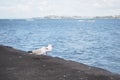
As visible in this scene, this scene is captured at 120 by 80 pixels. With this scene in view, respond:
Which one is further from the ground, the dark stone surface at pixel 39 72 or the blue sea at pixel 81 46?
the dark stone surface at pixel 39 72

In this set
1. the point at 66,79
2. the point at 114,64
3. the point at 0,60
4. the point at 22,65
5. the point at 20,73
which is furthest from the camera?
the point at 114,64

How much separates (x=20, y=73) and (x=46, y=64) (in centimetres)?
264

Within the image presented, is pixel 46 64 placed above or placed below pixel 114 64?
above

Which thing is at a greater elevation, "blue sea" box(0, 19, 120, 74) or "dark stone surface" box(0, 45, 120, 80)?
"dark stone surface" box(0, 45, 120, 80)

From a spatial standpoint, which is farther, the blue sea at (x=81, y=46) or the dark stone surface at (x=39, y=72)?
the blue sea at (x=81, y=46)

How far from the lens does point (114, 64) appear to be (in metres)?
24.2

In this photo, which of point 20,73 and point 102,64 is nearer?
point 20,73

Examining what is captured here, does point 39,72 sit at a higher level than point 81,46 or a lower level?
higher

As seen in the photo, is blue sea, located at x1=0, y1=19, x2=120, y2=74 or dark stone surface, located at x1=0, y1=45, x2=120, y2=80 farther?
blue sea, located at x1=0, y1=19, x2=120, y2=74

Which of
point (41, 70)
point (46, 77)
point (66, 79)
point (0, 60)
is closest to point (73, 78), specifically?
point (66, 79)

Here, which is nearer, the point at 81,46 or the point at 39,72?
the point at 39,72

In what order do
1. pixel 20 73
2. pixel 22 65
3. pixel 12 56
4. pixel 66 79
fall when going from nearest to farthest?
pixel 66 79 < pixel 20 73 < pixel 22 65 < pixel 12 56

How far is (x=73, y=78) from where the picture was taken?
12.4 metres

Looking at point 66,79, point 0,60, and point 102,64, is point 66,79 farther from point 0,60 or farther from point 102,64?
point 102,64
